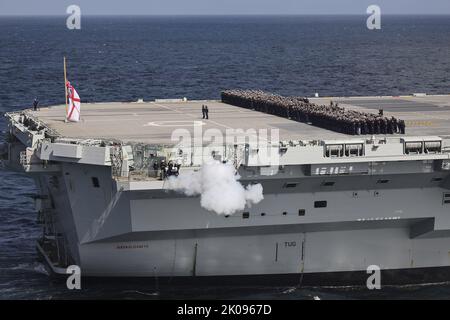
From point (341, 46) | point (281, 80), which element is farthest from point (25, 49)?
point (281, 80)

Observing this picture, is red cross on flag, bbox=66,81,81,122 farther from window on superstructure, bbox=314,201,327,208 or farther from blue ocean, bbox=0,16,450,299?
window on superstructure, bbox=314,201,327,208

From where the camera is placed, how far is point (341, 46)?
155m

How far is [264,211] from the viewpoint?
96.8 feet

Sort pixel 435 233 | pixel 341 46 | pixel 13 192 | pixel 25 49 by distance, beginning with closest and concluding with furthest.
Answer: pixel 435 233 < pixel 13 192 < pixel 25 49 < pixel 341 46

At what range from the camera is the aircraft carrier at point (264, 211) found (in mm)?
28594

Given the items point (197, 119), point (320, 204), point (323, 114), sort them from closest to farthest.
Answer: point (320, 204)
point (323, 114)
point (197, 119)

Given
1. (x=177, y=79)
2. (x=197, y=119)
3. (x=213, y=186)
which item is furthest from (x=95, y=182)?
(x=177, y=79)

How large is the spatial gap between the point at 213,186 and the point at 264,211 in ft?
9.28

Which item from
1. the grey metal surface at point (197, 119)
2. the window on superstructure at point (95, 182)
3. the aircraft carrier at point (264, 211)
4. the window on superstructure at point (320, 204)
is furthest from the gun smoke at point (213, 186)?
the grey metal surface at point (197, 119)

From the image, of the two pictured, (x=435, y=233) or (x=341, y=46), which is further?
(x=341, y=46)

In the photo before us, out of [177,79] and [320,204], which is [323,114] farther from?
[177,79]
